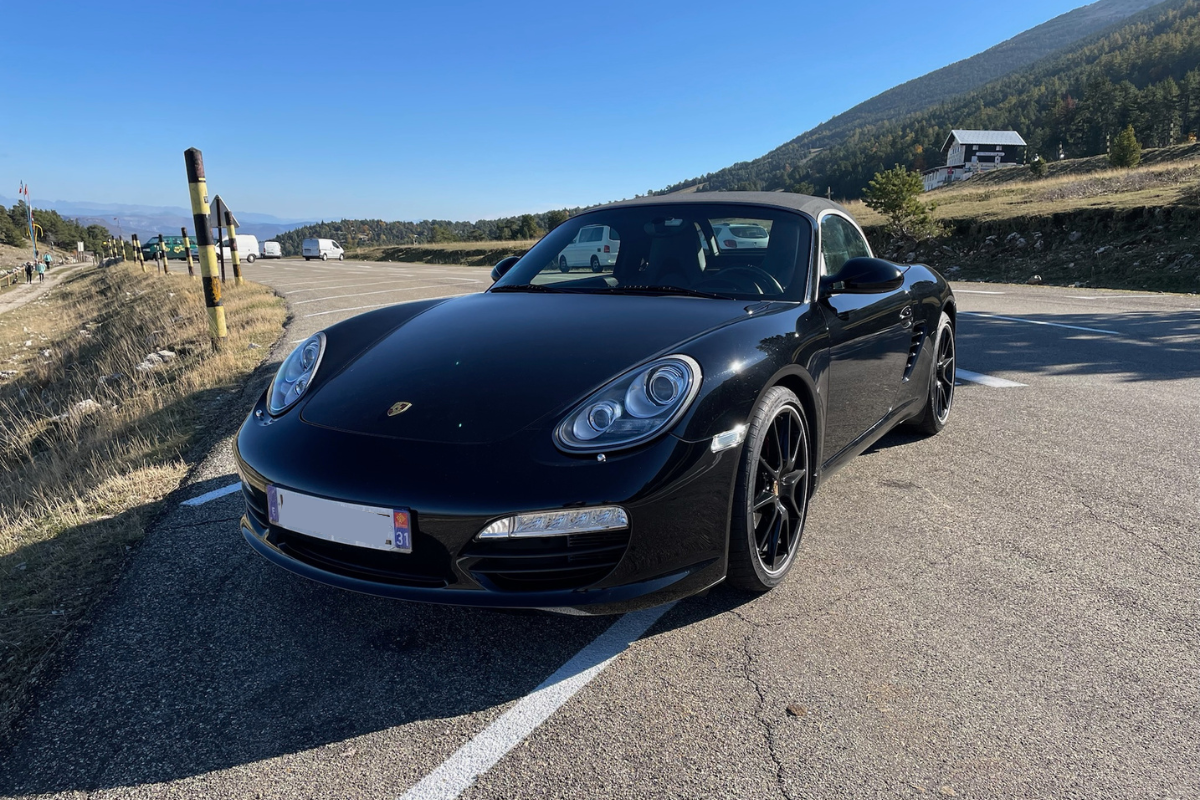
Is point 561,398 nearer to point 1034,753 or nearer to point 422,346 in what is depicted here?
point 422,346

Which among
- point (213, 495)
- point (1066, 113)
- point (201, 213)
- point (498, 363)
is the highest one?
point (1066, 113)

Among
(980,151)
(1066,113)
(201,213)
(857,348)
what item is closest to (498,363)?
(857,348)

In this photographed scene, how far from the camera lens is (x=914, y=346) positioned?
3.81 m

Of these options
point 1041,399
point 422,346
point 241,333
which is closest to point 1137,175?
point 1041,399

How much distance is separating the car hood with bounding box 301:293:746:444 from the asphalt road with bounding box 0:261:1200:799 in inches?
26.0

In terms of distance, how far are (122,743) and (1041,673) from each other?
2374 mm

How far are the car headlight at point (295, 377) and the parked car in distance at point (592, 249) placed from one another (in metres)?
1.19

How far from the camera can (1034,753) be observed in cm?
173

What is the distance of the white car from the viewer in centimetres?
325

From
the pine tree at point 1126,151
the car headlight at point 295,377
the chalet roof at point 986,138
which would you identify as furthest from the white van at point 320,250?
the chalet roof at point 986,138

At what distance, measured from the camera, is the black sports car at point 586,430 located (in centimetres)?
193

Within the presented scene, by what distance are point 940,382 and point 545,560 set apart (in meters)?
3.23

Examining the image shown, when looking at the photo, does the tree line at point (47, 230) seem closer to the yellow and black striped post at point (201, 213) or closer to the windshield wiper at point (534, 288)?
the yellow and black striped post at point (201, 213)

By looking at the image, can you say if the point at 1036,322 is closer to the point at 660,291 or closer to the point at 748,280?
the point at 748,280
